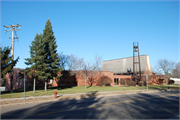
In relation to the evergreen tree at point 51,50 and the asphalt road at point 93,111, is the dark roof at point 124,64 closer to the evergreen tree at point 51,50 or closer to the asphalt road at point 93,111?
the evergreen tree at point 51,50

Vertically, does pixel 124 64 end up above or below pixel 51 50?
below

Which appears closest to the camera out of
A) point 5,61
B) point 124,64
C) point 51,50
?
point 5,61

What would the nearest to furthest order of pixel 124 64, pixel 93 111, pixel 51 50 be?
pixel 93 111, pixel 51 50, pixel 124 64

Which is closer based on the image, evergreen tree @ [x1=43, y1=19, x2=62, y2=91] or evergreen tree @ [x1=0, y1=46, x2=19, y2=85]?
evergreen tree @ [x1=0, y1=46, x2=19, y2=85]

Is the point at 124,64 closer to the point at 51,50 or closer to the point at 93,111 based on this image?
the point at 51,50

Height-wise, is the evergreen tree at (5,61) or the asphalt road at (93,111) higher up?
the evergreen tree at (5,61)

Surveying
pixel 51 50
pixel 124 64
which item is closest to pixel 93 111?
pixel 51 50

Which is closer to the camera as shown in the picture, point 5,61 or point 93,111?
point 93,111

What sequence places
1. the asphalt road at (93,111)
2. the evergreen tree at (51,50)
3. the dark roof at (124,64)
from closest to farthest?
the asphalt road at (93,111) < the evergreen tree at (51,50) < the dark roof at (124,64)

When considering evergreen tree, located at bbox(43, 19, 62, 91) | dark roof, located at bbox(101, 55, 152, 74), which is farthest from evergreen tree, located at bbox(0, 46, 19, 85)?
dark roof, located at bbox(101, 55, 152, 74)

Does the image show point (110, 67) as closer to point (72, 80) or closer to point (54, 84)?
point (72, 80)

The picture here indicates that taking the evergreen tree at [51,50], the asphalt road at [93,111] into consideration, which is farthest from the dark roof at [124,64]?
the asphalt road at [93,111]

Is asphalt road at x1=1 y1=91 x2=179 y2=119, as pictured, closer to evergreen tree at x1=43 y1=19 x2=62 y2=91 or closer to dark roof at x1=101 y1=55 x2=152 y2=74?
evergreen tree at x1=43 y1=19 x2=62 y2=91

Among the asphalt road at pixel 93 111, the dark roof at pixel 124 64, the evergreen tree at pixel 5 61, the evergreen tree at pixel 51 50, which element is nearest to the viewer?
the asphalt road at pixel 93 111
